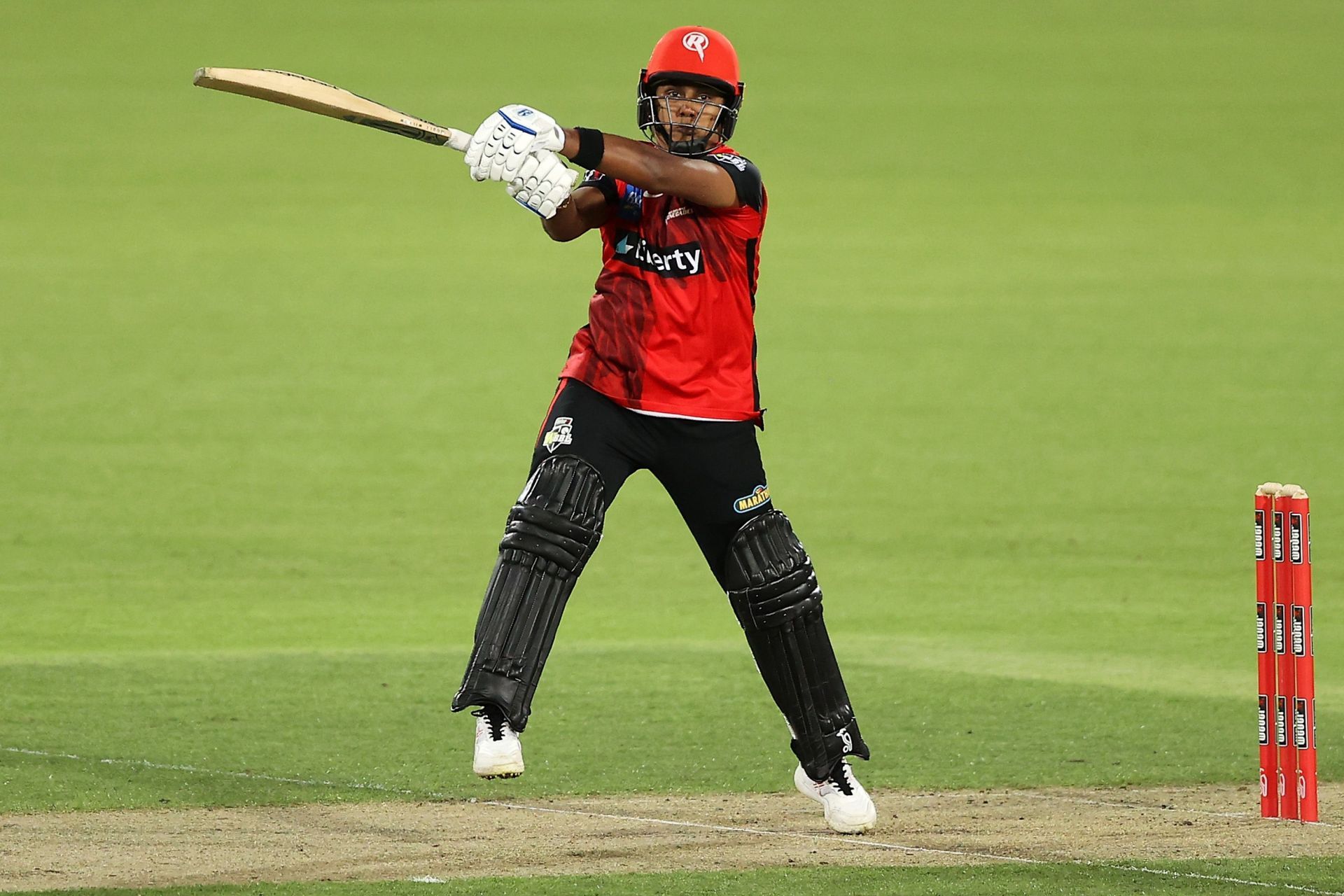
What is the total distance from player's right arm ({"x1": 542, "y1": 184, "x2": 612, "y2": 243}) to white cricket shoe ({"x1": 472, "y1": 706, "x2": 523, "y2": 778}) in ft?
3.58

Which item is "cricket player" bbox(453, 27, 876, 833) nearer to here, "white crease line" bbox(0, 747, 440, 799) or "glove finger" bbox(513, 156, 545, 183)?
"glove finger" bbox(513, 156, 545, 183)

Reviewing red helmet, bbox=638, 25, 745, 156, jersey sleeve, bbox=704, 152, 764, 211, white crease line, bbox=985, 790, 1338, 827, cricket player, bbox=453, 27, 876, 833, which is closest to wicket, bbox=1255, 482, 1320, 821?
white crease line, bbox=985, 790, 1338, 827

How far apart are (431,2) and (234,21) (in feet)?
5.49

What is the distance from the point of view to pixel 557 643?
28.5 feet

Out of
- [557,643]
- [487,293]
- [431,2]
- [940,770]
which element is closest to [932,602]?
[557,643]

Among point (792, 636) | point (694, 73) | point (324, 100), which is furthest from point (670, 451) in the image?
point (324, 100)

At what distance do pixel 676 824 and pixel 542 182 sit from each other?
2.03 meters

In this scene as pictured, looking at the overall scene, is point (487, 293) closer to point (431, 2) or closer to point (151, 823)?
point (431, 2)

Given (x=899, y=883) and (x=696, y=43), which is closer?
(x=696, y=43)

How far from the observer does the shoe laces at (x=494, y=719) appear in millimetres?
4105

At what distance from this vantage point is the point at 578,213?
4340mm

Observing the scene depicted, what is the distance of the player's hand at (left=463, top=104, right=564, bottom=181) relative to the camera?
4.01 m

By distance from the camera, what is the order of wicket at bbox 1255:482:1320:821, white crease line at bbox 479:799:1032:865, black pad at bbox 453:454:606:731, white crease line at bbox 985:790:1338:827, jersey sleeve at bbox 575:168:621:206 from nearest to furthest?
black pad at bbox 453:454:606:731, jersey sleeve at bbox 575:168:621:206, white crease line at bbox 479:799:1032:865, wicket at bbox 1255:482:1320:821, white crease line at bbox 985:790:1338:827

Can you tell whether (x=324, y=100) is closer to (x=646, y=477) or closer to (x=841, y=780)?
(x=841, y=780)
